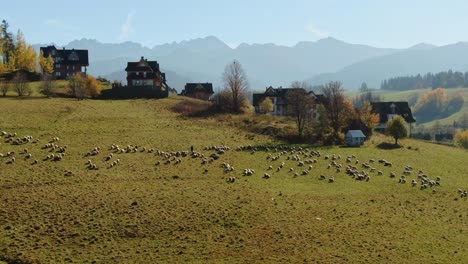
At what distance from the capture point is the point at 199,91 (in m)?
132

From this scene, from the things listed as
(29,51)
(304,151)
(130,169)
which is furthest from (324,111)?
(29,51)

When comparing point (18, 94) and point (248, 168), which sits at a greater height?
point (18, 94)

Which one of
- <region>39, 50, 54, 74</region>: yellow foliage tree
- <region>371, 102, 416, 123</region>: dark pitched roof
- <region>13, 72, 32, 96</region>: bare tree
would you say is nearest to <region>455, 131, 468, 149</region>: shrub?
<region>371, 102, 416, 123</region>: dark pitched roof

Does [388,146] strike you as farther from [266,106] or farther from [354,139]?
[266,106]

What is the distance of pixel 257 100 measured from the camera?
4897 inches

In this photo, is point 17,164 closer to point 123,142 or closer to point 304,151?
point 123,142

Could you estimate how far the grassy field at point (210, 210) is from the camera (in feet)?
99.7

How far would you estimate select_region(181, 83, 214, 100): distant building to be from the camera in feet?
423

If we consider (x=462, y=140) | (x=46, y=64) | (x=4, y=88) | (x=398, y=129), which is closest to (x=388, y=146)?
(x=398, y=129)

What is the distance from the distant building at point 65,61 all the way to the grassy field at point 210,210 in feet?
232

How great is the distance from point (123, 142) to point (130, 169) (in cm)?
1274

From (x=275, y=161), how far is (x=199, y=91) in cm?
8007

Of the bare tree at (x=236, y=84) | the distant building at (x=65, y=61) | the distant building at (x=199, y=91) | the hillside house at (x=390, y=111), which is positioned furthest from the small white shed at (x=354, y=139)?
the distant building at (x=65, y=61)

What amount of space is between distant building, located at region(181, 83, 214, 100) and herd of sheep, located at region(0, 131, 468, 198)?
6882 cm
